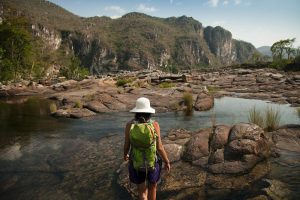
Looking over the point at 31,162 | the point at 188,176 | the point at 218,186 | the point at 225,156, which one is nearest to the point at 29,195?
the point at 31,162

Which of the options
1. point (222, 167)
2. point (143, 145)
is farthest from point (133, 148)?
point (222, 167)

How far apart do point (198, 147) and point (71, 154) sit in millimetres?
5387

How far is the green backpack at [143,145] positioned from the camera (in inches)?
248

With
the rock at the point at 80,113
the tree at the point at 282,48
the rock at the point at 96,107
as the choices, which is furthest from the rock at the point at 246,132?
the tree at the point at 282,48

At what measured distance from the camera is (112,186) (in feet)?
30.3

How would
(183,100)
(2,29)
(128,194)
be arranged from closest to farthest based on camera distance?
1. (128,194)
2. (183,100)
3. (2,29)

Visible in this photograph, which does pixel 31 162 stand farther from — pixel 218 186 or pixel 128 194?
pixel 218 186

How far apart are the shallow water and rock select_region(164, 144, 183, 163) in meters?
1.89

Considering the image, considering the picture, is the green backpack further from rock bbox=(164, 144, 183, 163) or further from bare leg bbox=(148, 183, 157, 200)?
rock bbox=(164, 144, 183, 163)

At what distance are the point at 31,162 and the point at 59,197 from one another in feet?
12.3

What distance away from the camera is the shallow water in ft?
29.9

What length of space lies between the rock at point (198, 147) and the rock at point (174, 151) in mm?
297

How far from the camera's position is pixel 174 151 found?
37.2 ft

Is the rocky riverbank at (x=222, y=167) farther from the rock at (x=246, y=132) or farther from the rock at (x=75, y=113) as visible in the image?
the rock at (x=75, y=113)
